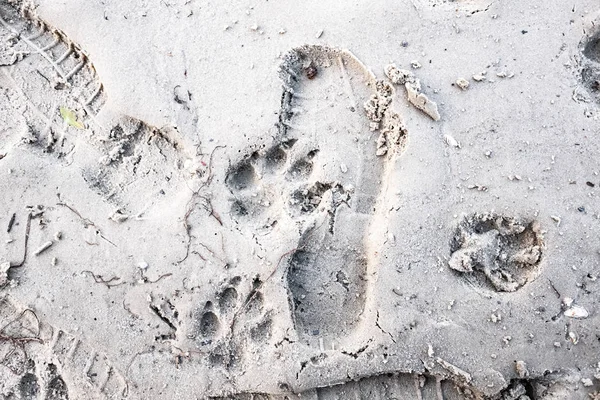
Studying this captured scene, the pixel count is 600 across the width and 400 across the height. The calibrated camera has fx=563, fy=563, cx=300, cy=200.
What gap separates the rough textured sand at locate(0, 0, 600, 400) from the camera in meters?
2.67

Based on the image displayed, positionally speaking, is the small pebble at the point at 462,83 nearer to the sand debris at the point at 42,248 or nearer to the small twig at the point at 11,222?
the sand debris at the point at 42,248

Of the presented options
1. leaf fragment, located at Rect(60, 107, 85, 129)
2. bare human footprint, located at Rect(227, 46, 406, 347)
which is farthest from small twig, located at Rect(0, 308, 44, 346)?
bare human footprint, located at Rect(227, 46, 406, 347)

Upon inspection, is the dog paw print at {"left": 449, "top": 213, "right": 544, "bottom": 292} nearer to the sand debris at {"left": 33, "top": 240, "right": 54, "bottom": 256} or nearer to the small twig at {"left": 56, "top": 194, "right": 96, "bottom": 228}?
the small twig at {"left": 56, "top": 194, "right": 96, "bottom": 228}

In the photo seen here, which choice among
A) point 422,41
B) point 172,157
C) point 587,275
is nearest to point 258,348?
point 172,157

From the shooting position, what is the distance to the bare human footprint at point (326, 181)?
110 inches

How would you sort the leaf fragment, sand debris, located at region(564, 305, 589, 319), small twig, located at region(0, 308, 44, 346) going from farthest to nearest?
the leaf fragment → small twig, located at region(0, 308, 44, 346) → sand debris, located at region(564, 305, 589, 319)

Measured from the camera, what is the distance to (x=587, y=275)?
104 inches

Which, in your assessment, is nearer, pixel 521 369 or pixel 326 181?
pixel 521 369

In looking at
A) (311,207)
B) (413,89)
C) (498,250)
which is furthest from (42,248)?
(498,250)

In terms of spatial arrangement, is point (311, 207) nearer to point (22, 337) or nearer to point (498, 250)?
point (498, 250)

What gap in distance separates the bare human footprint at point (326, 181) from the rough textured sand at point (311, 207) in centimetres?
1

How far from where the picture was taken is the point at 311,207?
9.40 ft

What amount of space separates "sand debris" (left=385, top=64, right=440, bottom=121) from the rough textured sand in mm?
10

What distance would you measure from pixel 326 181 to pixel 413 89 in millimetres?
632
